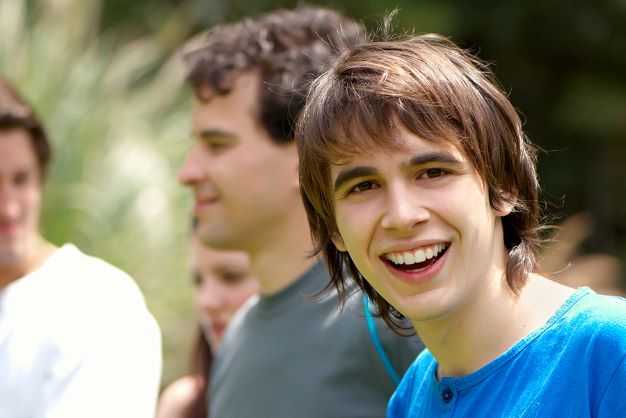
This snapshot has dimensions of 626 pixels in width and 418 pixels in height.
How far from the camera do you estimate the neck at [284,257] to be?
3.62 m

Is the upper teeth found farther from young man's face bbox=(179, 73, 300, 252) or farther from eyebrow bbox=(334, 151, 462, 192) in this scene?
young man's face bbox=(179, 73, 300, 252)

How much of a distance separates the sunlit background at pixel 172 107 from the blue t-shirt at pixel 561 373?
8.48 feet

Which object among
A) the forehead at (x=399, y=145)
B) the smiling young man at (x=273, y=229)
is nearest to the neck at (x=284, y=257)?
the smiling young man at (x=273, y=229)

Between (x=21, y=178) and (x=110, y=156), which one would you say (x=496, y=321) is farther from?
(x=110, y=156)

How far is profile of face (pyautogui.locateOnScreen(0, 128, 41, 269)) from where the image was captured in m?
3.69

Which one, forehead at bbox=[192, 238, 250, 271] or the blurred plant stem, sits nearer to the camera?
forehead at bbox=[192, 238, 250, 271]

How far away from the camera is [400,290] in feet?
8.07

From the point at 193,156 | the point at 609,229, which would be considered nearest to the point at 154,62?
the point at 609,229

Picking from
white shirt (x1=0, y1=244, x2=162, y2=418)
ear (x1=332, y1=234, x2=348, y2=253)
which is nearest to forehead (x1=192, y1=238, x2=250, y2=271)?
white shirt (x1=0, y1=244, x2=162, y2=418)

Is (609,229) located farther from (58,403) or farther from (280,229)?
(58,403)

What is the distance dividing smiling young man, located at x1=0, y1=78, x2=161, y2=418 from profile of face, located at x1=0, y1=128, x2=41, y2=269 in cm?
13

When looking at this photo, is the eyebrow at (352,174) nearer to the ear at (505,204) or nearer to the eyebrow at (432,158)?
the eyebrow at (432,158)

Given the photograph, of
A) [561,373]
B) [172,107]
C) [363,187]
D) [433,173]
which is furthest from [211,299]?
[172,107]

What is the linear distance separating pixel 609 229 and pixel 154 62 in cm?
459
